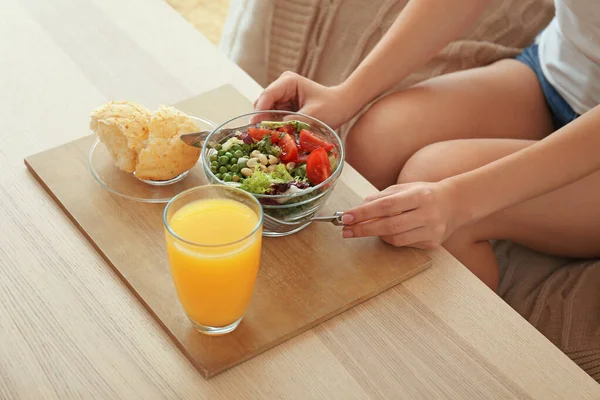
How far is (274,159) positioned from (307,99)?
0.89ft

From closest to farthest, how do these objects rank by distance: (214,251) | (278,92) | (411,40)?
(214,251) < (278,92) < (411,40)

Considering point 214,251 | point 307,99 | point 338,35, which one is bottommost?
point 338,35

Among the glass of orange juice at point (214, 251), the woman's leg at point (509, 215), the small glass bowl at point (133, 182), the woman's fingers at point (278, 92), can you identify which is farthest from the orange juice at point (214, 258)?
the woman's leg at point (509, 215)

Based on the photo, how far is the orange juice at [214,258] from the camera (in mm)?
831

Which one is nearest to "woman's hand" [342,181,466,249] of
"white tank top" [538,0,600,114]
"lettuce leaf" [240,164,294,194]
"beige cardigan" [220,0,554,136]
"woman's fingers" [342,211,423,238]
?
"woman's fingers" [342,211,423,238]

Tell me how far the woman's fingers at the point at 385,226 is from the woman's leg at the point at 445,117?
1.29 ft

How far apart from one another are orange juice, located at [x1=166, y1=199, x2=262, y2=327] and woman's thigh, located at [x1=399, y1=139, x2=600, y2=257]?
0.49 m

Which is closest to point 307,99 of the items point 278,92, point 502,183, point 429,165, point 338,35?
point 278,92

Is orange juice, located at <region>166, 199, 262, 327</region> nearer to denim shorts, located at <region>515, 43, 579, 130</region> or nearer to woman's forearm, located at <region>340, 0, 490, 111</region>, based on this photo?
woman's forearm, located at <region>340, 0, 490, 111</region>

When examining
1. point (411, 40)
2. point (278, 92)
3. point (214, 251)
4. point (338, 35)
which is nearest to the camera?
point (214, 251)

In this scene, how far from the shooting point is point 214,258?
83cm

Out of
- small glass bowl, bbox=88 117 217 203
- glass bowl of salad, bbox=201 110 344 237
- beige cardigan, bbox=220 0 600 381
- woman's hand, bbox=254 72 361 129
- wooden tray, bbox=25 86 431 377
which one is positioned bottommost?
beige cardigan, bbox=220 0 600 381

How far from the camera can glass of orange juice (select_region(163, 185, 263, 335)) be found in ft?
2.73

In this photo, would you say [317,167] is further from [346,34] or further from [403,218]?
[346,34]
